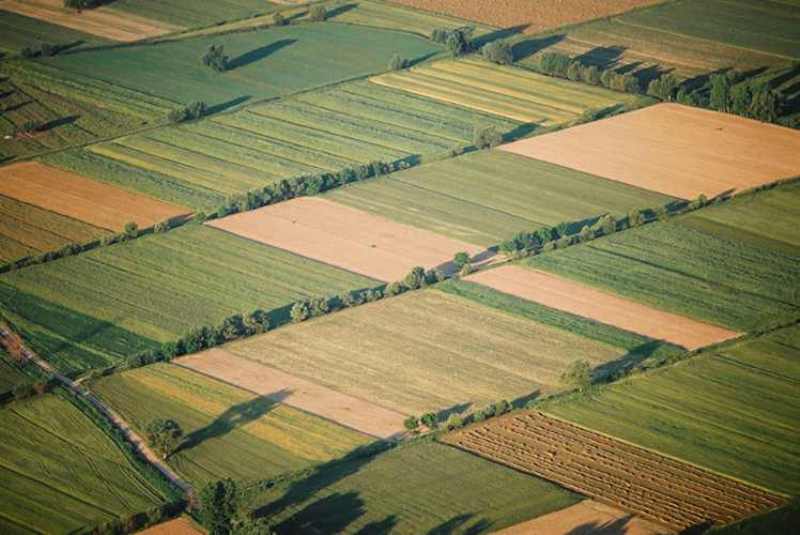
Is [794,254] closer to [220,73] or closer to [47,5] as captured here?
[220,73]

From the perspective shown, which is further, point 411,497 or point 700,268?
point 700,268

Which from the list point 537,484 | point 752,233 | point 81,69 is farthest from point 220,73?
point 537,484

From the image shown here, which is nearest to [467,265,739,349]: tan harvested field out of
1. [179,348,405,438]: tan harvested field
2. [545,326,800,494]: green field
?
[545,326,800,494]: green field

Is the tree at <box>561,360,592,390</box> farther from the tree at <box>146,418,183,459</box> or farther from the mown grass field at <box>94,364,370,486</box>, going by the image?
the tree at <box>146,418,183,459</box>

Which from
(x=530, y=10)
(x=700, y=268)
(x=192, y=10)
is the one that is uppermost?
(x=530, y=10)

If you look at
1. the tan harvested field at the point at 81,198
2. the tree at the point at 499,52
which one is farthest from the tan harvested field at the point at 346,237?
the tree at the point at 499,52

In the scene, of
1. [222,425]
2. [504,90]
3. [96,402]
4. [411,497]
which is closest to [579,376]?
[411,497]

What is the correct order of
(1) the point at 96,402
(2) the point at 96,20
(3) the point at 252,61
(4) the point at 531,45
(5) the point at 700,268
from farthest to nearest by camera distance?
1. (2) the point at 96,20
2. (4) the point at 531,45
3. (3) the point at 252,61
4. (5) the point at 700,268
5. (1) the point at 96,402

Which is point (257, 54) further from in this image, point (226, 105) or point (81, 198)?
point (81, 198)
